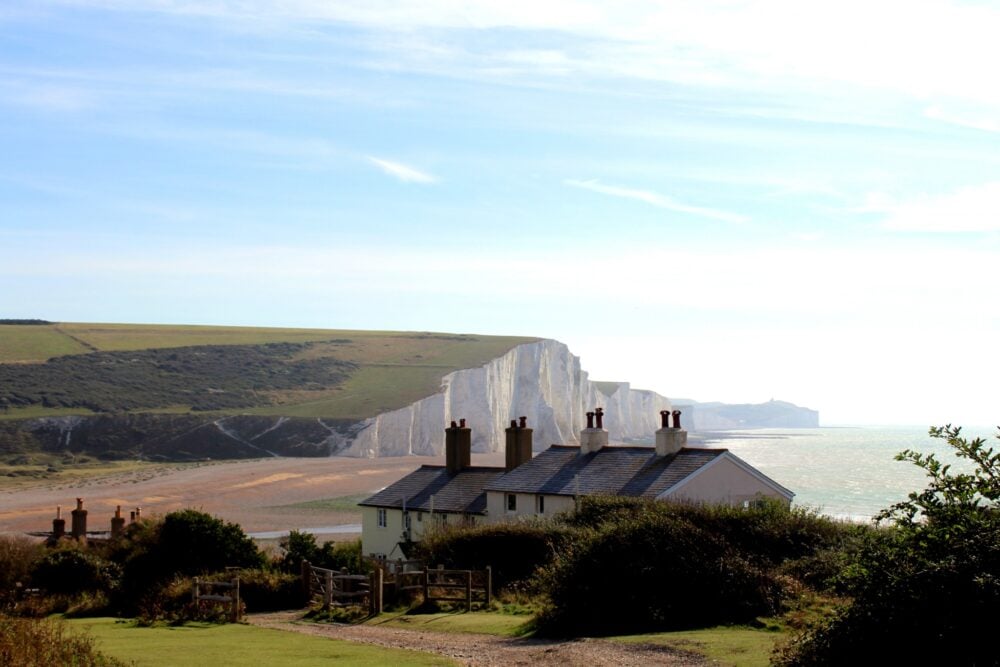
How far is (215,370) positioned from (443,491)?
125 metres

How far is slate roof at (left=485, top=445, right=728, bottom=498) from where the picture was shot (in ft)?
107

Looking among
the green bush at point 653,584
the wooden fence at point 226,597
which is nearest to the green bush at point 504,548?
the green bush at point 653,584

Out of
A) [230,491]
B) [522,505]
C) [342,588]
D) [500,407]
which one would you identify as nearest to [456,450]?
[522,505]

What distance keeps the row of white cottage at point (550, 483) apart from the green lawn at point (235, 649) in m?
12.9

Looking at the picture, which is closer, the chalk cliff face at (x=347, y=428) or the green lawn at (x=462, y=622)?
the green lawn at (x=462, y=622)

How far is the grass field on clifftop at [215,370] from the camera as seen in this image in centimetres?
13075

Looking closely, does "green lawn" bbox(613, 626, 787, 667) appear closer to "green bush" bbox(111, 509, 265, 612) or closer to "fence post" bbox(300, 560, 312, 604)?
"fence post" bbox(300, 560, 312, 604)

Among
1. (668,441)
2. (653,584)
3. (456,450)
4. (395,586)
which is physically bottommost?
(395,586)

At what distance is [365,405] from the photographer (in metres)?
131

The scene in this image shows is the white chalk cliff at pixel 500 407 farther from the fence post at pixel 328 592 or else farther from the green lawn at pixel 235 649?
the green lawn at pixel 235 649

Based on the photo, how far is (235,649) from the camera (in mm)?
18828

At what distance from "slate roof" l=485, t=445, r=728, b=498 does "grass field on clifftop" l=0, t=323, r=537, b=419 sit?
87556 millimetres

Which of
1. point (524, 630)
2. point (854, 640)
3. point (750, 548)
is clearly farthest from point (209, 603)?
point (854, 640)

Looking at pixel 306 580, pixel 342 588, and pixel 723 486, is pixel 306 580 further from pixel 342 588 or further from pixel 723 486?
pixel 723 486
